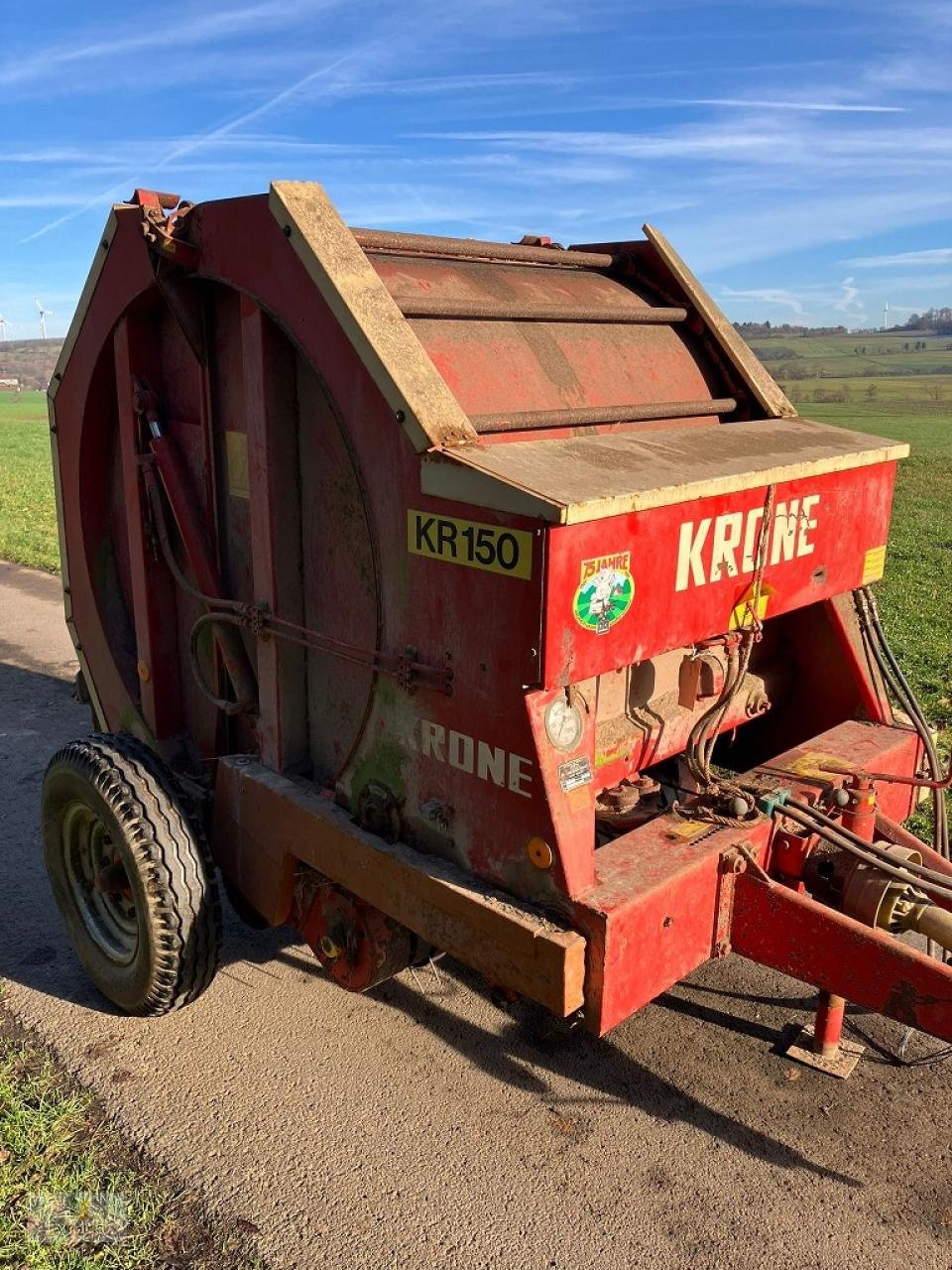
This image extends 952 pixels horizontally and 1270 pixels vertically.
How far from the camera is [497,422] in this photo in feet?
9.29

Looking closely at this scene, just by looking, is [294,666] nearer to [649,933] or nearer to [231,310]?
[231,310]

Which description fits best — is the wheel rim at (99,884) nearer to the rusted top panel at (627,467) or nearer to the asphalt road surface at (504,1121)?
the asphalt road surface at (504,1121)

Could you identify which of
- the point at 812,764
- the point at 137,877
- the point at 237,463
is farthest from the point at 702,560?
the point at 137,877

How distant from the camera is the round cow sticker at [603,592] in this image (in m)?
2.40

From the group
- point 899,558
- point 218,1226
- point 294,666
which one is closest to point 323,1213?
point 218,1226

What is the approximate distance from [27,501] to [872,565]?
15.3 metres

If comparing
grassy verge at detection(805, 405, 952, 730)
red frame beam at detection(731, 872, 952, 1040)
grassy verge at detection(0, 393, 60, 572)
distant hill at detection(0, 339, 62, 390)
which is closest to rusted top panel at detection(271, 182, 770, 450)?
red frame beam at detection(731, 872, 952, 1040)

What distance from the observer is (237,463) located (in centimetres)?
338

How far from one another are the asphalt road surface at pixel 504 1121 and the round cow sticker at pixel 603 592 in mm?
1531

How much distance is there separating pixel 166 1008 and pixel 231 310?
2192 millimetres

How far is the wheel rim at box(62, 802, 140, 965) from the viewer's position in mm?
3467

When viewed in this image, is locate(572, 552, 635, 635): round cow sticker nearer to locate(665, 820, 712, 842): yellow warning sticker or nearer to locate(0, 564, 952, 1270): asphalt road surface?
locate(665, 820, 712, 842): yellow warning sticker

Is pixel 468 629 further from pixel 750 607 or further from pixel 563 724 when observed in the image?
pixel 750 607

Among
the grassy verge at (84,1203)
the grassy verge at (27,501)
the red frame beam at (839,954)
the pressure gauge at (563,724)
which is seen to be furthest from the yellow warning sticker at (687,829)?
the grassy verge at (27,501)
